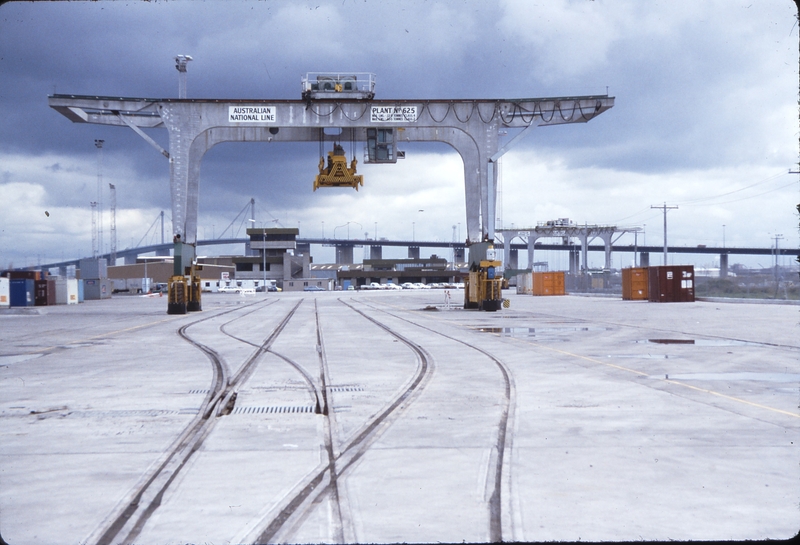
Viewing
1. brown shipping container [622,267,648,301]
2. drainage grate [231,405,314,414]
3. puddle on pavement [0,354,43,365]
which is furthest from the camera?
brown shipping container [622,267,648,301]

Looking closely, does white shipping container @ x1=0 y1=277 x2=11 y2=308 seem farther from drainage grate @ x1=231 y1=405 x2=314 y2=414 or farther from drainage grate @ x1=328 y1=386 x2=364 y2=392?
drainage grate @ x1=231 y1=405 x2=314 y2=414

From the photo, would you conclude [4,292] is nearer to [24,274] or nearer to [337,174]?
[24,274]

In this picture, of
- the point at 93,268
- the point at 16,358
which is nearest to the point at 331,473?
the point at 16,358

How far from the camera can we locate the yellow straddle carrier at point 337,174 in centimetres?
3962

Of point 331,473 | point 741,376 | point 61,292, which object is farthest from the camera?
point 61,292

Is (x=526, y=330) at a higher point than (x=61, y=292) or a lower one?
lower

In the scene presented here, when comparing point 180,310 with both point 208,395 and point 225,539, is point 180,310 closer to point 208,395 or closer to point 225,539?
point 208,395

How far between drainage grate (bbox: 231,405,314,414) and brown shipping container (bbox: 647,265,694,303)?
4475 cm

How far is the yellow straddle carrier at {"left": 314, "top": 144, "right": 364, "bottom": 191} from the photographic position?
39.6m

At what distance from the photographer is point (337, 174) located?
39750mm

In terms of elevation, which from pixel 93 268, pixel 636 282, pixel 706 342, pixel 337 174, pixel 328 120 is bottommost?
pixel 706 342

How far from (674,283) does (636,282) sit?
26.5 feet

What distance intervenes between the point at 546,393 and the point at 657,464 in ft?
14.0

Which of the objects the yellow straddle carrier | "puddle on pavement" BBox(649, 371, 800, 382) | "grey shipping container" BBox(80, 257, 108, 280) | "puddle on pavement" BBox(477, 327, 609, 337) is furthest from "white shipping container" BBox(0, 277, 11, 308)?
"puddle on pavement" BBox(649, 371, 800, 382)
